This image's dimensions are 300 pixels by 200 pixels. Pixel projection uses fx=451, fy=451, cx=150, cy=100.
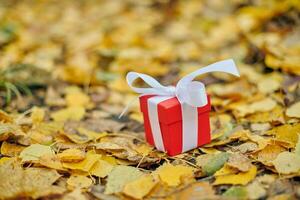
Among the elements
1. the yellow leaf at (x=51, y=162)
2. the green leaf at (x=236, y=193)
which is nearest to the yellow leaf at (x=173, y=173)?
the green leaf at (x=236, y=193)

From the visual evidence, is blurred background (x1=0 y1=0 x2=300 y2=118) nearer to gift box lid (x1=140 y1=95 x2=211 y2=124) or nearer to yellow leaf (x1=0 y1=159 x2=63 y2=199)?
gift box lid (x1=140 y1=95 x2=211 y2=124)

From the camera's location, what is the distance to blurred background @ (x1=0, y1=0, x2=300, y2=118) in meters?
1.67

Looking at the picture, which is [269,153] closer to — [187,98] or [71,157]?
[187,98]

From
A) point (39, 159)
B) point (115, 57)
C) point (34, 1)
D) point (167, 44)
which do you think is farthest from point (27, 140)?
point (34, 1)

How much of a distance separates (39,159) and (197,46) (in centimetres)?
124

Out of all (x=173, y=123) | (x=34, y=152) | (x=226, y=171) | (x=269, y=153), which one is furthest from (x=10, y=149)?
(x=269, y=153)

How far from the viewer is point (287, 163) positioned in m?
1.02

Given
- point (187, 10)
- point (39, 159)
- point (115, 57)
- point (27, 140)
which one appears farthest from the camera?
point (187, 10)

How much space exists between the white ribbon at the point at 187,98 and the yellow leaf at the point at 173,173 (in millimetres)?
113

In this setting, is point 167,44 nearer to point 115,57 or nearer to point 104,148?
point 115,57

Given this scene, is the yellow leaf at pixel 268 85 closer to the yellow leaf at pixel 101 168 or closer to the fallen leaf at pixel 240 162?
the fallen leaf at pixel 240 162

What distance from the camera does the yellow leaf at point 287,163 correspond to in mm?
998

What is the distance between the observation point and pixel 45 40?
89.1 inches

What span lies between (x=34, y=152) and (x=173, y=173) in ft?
1.14
